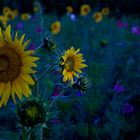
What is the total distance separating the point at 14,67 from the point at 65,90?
0.74 feet

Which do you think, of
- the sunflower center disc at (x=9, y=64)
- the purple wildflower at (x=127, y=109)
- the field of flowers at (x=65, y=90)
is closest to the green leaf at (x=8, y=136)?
the field of flowers at (x=65, y=90)

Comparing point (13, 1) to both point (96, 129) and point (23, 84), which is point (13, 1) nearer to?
point (96, 129)

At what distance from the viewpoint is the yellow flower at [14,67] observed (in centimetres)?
142

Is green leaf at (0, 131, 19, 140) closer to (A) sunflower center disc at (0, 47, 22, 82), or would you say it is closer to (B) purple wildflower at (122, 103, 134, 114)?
(A) sunflower center disc at (0, 47, 22, 82)

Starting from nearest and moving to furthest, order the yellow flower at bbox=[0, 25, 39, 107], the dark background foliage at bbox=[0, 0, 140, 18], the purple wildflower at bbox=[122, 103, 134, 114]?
the yellow flower at bbox=[0, 25, 39, 107] → the purple wildflower at bbox=[122, 103, 134, 114] → the dark background foliage at bbox=[0, 0, 140, 18]

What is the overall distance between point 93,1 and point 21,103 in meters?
6.36

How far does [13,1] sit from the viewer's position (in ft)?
23.9

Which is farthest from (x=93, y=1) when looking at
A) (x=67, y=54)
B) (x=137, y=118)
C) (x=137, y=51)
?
(x=67, y=54)

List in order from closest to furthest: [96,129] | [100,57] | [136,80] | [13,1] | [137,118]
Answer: [96,129], [137,118], [136,80], [100,57], [13,1]

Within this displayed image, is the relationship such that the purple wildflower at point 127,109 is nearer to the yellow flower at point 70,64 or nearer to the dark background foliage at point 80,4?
the yellow flower at point 70,64

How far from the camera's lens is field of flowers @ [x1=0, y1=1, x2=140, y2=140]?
1424 mm

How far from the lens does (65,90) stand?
5.26ft

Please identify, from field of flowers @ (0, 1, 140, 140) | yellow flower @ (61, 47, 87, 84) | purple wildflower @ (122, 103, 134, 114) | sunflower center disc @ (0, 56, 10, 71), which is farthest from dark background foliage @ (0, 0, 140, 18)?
sunflower center disc @ (0, 56, 10, 71)

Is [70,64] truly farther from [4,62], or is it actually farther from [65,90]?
[4,62]
